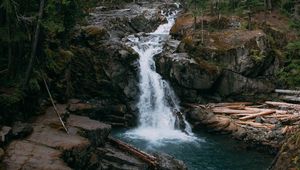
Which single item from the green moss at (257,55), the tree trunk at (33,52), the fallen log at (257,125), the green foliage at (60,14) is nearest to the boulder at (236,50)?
the green moss at (257,55)

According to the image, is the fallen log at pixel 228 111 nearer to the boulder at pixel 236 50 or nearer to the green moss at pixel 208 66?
the green moss at pixel 208 66

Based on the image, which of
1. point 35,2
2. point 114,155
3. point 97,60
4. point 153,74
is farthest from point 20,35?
point 153,74

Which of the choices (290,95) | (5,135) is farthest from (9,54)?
(290,95)

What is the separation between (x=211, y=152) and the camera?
2752 centimetres

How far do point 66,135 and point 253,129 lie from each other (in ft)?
49.6

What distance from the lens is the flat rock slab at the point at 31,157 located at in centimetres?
1622

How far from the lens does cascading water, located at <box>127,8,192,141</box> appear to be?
103 ft

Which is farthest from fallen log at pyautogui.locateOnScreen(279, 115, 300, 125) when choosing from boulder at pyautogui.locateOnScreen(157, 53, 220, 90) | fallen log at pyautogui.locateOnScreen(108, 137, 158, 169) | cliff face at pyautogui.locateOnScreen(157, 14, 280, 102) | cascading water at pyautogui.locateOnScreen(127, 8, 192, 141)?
fallen log at pyautogui.locateOnScreen(108, 137, 158, 169)

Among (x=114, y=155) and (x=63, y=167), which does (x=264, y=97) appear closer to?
(x=114, y=155)

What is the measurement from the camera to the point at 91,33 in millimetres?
35031

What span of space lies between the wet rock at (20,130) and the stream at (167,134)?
29.7 ft

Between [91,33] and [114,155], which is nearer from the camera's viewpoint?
[114,155]

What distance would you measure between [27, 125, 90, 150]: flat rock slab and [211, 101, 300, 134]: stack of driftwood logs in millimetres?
15125

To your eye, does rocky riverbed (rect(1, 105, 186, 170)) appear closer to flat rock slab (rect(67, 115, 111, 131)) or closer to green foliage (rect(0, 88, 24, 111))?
flat rock slab (rect(67, 115, 111, 131))
